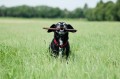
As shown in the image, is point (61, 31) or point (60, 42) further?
point (60, 42)

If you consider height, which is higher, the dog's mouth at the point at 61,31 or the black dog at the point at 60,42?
the dog's mouth at the point at 61,31

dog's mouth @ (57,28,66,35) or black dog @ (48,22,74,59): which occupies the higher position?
dog's mouth @ (57,28,66,35)

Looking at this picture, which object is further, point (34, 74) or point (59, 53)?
point (59, 53)

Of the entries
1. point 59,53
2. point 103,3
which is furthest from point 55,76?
point 103,3

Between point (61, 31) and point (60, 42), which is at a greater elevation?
point (61, 31)

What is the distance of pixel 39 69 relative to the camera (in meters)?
5.39

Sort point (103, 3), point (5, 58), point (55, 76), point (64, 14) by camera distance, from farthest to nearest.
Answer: point (64, 14), point (103, 3), point (5, 58), point (55, 76)

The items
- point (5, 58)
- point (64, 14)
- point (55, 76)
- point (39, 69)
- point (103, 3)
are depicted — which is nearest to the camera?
point (55, 76)

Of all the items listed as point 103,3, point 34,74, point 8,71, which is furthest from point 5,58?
point 103,3

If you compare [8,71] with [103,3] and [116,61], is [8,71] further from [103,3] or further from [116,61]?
[103,3]

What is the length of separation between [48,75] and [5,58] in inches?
88.6

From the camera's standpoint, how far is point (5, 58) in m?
6.91

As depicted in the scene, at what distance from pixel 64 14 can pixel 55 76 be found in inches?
5030

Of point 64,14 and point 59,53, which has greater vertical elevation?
point 59,53
